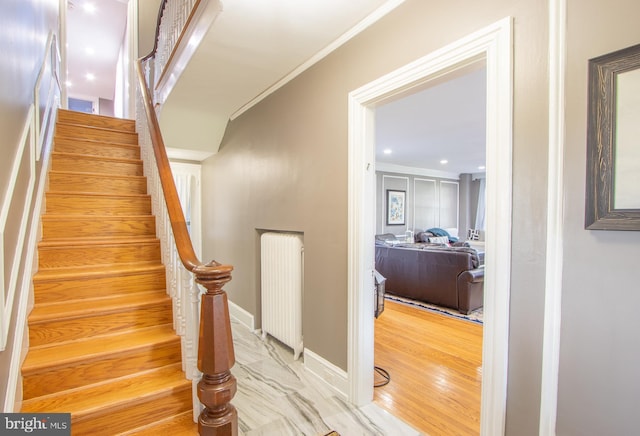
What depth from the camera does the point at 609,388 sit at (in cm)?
99

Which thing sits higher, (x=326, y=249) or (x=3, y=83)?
(x=3, y=83)

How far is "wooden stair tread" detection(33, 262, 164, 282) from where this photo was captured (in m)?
1.86

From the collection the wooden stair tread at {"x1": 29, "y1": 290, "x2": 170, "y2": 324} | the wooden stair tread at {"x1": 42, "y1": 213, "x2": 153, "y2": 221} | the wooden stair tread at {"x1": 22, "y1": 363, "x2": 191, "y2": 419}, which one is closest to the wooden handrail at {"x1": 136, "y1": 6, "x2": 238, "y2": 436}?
the wooden stair tread at {"x1": 22, "y1": 363, "x2": 191, "y2": 419}

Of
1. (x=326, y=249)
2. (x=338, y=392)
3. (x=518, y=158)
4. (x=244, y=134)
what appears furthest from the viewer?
(x=244, y=134)

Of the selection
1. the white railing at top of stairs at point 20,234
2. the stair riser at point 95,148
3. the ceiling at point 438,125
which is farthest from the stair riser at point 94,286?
the ceiling at point 438,125

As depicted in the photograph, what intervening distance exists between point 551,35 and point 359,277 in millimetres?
1510

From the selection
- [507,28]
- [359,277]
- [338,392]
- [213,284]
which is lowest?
[338,392]

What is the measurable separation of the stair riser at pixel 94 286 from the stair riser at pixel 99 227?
47 centimetres

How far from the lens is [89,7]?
14.7 feet

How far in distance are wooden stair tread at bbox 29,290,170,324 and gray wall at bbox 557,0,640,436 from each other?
6.95 ft

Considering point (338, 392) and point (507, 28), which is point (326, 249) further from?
point (507, 28)

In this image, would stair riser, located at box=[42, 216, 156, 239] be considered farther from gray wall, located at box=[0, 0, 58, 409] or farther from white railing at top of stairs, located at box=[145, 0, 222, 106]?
white railing at top of stairs, located at box=[145, 0, 222, 106]

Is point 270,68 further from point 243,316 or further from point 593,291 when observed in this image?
point 243,316

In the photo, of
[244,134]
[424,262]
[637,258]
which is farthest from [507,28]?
[424,262]
